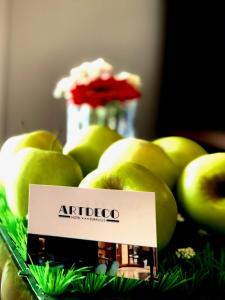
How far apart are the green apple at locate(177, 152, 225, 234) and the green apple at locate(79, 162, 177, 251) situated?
0.06 meters

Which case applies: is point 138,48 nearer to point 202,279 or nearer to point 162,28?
point 162,28

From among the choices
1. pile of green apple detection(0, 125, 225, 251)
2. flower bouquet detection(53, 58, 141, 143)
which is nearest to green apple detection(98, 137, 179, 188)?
pile of green apple detection(0, 125, 225, 251)

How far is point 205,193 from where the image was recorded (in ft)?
2.00

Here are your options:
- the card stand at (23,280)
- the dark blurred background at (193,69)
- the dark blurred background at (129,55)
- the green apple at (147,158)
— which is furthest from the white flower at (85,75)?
the card stand at (23,280)

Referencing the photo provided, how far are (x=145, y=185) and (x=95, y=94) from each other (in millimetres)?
1359

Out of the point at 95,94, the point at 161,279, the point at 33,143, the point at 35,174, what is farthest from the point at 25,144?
the point at 95,94

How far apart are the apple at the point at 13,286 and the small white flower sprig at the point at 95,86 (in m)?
1.37

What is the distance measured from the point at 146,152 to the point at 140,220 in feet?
0.69

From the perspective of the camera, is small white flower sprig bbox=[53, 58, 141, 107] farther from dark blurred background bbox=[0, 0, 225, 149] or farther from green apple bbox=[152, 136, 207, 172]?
green apple bbox=[152, 136, 207, 172]

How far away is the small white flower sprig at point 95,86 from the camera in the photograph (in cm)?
187

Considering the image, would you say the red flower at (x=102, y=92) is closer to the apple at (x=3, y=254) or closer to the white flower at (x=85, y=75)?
the white flower at (x=85, y=75)

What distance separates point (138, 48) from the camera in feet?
9.94

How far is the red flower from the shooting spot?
6.18ft

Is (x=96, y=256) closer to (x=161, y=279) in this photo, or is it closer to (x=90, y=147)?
(x=161, y=279)
